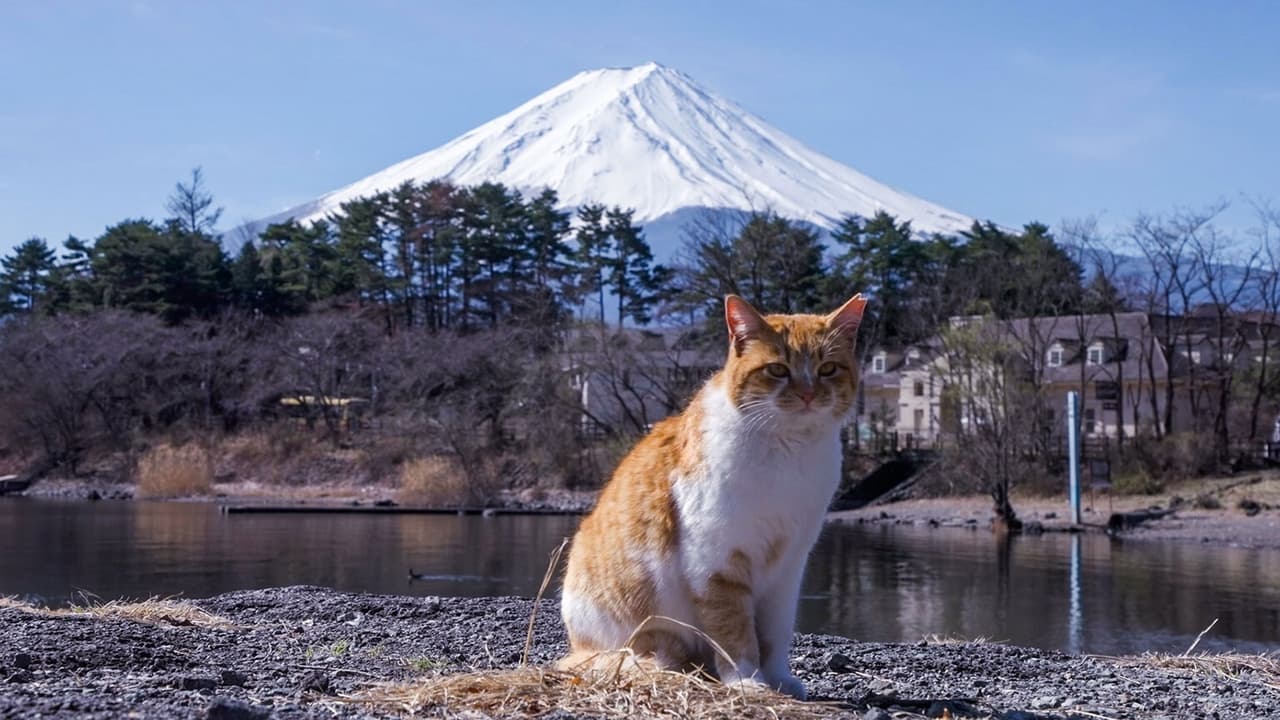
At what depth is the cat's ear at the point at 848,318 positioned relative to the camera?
14.8 ft

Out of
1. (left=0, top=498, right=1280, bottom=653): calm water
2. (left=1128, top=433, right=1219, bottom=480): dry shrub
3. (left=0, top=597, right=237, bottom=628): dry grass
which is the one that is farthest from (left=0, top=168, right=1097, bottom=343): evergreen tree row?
(left=0, top=597, right=237, bottom=628): dry grass

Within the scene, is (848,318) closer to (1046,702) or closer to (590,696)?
(590,696)

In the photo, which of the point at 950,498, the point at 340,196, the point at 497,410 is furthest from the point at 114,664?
the point at 340,196

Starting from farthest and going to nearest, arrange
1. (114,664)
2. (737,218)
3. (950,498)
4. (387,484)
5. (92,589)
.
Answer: (737,218)
(387,484)
(950,498)
(92,589)
(114,664)

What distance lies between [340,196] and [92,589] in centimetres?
15647

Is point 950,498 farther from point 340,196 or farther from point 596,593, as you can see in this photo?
point 340,196

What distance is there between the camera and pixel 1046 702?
497cm

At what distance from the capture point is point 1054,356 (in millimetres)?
48781

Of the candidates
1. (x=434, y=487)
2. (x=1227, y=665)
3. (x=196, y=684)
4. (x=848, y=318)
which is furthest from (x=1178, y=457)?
(x=196, y=684)

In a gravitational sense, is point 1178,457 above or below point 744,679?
above

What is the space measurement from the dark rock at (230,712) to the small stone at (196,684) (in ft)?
2.59

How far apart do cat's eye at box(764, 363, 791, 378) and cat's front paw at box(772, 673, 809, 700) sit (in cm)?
108

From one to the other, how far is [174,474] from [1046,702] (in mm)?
40809

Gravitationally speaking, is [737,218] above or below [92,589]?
above
